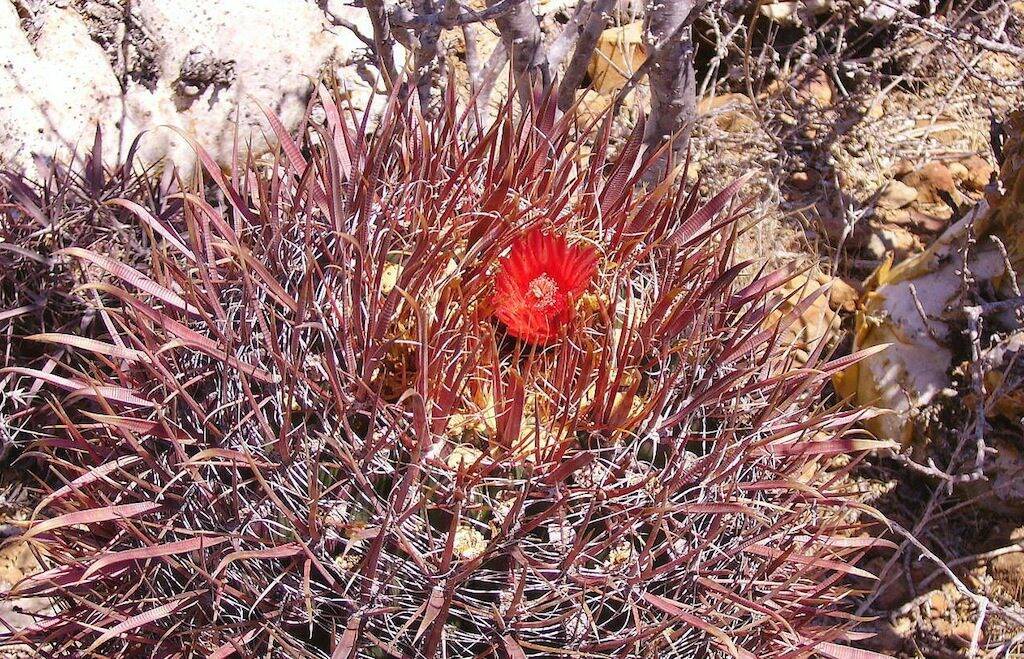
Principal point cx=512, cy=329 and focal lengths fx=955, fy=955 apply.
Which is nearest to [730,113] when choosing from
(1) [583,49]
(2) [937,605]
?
(1) [583,49]

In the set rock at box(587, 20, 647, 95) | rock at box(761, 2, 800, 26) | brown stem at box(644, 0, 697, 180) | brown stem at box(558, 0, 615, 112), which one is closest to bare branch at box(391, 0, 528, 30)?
brown stem at box(558, 0, 615, 112)

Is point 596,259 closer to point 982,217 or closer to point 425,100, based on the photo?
point 425,100

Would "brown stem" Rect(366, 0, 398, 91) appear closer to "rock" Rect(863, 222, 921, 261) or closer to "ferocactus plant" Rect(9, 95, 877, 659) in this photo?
"ferocactus plant" Rect(9, 95, 877, 659)

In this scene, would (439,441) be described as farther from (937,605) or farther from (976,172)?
(976,172)

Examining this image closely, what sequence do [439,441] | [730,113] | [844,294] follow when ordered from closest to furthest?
[439,441]
[844,294]
[730,113]

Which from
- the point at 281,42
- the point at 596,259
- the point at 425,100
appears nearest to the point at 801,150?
the point at 425,100

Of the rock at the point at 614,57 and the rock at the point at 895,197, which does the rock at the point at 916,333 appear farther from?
the rock at the point at 614,57

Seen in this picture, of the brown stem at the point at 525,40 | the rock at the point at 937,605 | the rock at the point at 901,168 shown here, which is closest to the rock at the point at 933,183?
the rock at the point at 901,168
